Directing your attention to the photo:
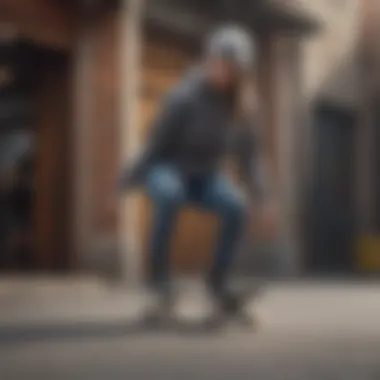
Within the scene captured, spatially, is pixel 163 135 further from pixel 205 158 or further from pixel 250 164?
pixel 250 164

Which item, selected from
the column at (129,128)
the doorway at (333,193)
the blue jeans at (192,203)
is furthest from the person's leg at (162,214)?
the doorway at (333,193)

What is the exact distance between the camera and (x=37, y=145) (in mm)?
12227

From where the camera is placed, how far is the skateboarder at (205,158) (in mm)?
6133

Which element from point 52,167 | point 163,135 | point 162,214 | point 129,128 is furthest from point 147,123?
point 162,214

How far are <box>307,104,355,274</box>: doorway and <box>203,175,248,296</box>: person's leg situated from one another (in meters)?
8.94

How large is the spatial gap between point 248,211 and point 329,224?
9.77 m

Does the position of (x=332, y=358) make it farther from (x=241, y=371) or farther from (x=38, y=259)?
(x=38, y=259)

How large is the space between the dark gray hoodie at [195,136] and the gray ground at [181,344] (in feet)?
2.67

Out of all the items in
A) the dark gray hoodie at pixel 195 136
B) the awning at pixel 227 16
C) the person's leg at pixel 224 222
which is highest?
the awning at pixel 227 16

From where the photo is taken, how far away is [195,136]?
245 inches

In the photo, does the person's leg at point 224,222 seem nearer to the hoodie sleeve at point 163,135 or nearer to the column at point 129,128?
the hoodie sleeve at point 163,135

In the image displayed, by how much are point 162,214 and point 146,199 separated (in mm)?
5659

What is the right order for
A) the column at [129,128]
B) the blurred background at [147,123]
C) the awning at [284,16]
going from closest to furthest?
1. the column at [129,128]
2. the blurred background at [147,123]
3. the awning at [284,16]

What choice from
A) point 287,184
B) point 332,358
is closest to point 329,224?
point 287,184
